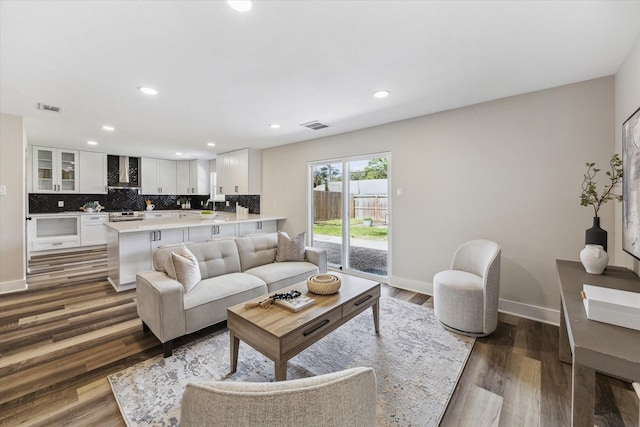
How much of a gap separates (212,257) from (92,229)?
17.8 ft

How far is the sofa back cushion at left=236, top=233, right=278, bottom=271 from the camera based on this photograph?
11.0ft

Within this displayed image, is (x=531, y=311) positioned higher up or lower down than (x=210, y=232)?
lower down

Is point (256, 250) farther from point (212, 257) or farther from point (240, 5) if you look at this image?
point (240, 5)

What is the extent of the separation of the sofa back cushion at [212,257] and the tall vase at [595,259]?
3.25 metres

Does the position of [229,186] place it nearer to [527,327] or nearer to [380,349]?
[380,349]

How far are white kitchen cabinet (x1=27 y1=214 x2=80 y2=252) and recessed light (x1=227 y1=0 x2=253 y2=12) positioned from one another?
7.00m

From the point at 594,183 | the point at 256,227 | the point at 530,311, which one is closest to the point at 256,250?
the point at 256,227

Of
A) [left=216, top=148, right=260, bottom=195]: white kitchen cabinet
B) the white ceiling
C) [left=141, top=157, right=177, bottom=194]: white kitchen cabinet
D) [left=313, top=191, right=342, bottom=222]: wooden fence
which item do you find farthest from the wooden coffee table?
[left=141, top=157, right=177, bottom=194]: white kitchen cabinet

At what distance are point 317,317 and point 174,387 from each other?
1.10 metres

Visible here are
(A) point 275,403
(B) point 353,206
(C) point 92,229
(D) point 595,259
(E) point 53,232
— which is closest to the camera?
(A) point 275,403

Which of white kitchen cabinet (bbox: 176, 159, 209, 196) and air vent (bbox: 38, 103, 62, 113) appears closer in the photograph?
air vent (bbox: 38, 103, 62, 113)

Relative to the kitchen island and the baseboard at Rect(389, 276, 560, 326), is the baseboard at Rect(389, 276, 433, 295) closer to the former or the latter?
the baseboard at Rect(389, 276, 560, 326)

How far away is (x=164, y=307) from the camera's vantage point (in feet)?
A: 7.04

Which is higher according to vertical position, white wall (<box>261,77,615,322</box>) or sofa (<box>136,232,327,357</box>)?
white wall (<box>261,77,615,322</box>)
